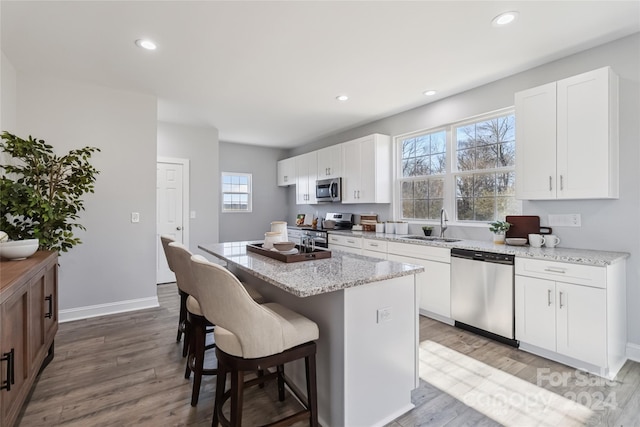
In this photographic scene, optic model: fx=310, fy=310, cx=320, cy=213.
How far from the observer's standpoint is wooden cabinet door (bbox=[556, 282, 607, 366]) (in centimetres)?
225

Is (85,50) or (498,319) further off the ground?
(85,50)

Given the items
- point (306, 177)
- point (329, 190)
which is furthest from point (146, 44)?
point (306, 177)

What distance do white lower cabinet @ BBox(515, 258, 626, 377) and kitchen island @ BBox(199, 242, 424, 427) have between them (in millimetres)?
1368

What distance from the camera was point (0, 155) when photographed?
9.17 feet

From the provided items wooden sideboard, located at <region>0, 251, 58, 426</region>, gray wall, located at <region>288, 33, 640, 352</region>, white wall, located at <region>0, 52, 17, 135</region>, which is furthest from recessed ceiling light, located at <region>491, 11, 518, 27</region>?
white wall, located at <region>0, 52, 17, 135</region>

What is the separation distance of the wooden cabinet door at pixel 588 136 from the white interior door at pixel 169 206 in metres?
5.02

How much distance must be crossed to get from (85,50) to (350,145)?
3.45m

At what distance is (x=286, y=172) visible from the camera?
22.2ft

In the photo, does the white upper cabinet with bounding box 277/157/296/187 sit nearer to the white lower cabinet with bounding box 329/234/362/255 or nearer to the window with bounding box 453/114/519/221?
the white lower cabinet with bounding box 329/234/362/255

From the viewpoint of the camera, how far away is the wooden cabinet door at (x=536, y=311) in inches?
98.3

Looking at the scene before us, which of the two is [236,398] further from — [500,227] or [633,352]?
[633,352]

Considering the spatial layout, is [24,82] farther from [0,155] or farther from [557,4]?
[557,4]

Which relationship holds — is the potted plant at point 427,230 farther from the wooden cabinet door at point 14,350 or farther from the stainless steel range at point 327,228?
the wooden cabinet door at point 14,350

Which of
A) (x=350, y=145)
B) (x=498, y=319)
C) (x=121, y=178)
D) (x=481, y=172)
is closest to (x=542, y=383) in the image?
(x=498, y=319)
